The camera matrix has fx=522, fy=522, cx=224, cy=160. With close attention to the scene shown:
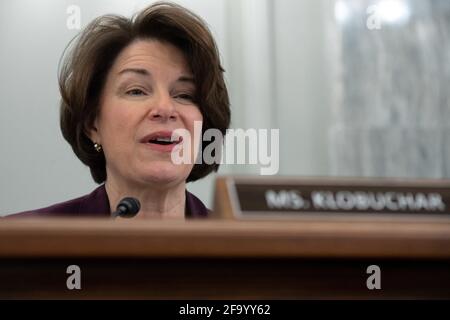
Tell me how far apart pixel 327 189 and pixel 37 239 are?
0.93ft

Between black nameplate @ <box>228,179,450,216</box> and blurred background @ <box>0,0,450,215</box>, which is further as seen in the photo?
blurred background @ <box>0,0,450,215</box>

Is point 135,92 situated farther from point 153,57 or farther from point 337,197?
point 337,197

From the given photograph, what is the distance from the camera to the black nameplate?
52cm

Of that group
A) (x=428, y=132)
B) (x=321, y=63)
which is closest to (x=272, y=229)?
(x=321, y=63)

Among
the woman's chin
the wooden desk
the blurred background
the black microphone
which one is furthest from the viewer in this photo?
the blurred background

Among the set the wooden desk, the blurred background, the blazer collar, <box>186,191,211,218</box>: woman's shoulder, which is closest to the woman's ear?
the blazer collar

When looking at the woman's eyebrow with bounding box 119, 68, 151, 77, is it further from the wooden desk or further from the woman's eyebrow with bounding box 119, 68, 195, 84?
the wooden desk

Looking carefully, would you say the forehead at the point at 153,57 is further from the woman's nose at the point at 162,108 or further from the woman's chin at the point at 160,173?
the woman's chin at the point at 160,173

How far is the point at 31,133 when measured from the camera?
4.48 feet

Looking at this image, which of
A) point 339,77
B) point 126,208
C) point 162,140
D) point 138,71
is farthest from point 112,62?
point 339,77

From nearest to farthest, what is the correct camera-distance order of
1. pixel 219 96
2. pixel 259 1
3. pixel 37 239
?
pixel 37 239
pixel 219 96
pixel 259 1

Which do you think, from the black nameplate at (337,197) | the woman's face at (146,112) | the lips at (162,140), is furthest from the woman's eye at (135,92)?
the black nameplate at (337,197)

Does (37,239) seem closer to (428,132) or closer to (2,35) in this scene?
(2,35)

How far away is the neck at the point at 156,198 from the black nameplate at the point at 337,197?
1.76 feet
